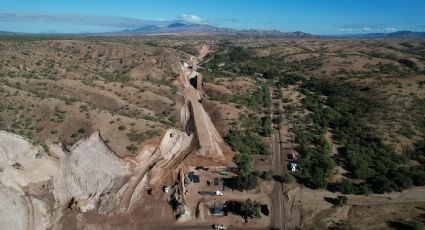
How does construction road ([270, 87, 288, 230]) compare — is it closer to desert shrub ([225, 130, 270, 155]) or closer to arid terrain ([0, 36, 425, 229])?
arid terrain ([0, 36, 425, 229])

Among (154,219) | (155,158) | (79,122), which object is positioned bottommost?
(154,219)

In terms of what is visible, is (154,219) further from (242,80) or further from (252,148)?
(242,80)

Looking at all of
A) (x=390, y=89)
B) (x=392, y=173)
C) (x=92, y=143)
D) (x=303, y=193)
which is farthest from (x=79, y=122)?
(x=390, y=89)

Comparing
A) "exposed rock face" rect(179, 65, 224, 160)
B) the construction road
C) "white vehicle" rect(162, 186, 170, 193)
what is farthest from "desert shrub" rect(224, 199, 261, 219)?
"exposed rock face" rect(179, 65, 224, 160)

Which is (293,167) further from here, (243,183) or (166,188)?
(166,188)

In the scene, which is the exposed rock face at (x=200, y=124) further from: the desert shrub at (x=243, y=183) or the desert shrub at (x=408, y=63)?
the desert shrub at (x=408, y=63)

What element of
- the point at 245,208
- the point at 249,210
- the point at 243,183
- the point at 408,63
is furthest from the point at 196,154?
the point at 408,63
